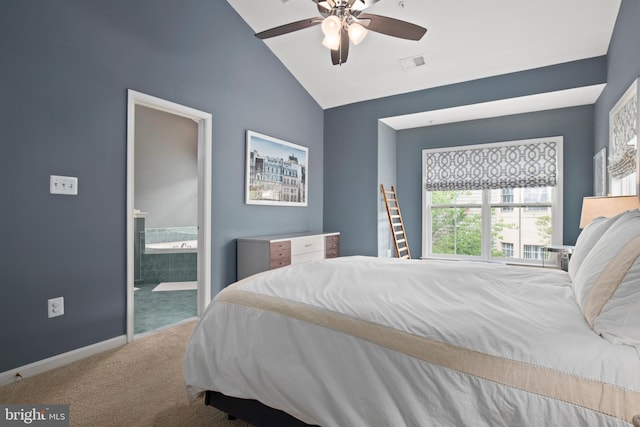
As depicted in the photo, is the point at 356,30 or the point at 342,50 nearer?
the point at 356,30

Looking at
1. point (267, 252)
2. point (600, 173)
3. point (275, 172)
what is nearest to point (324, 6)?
point (275, 172)

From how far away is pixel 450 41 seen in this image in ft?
12.3

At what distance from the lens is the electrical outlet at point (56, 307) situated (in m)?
2.35

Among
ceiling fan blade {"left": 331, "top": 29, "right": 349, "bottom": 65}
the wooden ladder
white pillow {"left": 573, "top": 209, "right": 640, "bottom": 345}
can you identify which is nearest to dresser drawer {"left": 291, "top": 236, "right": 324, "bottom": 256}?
the wooden ladder

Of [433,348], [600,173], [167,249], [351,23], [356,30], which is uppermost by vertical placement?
[351,23]

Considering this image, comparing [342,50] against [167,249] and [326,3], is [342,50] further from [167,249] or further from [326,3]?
[167,249]

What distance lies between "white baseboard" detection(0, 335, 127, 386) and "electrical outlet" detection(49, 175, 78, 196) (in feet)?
3.82

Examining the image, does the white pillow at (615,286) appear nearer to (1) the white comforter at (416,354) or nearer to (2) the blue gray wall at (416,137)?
(1) the white comforter at (416,354)

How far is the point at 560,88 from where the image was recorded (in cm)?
378

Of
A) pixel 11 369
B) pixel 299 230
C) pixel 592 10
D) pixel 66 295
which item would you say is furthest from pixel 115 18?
pixel 592 10

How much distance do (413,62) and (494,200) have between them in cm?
233

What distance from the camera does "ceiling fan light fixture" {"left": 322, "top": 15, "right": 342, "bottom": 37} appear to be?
2348mm

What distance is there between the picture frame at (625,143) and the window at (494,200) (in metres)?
1.18

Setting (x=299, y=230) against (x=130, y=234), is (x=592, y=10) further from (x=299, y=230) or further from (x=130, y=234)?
(x=130, y=234)
